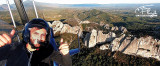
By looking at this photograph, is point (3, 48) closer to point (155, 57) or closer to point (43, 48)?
point (43, 48)

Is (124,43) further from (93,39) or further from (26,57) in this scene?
(26,57)

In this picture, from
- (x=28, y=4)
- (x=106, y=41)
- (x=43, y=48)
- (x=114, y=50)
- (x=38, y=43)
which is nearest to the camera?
(x=38, y=43)

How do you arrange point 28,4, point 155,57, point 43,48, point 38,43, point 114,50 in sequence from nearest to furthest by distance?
point 38,43 → point 43,48 → point 28,4 → point 155,57 → point 114,50

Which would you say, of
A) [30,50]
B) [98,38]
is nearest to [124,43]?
[98,38]

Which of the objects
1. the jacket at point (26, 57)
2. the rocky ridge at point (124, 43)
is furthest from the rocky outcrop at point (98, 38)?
the jacket at point (26, 57)

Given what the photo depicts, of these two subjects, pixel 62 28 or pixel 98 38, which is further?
pixel 98 38

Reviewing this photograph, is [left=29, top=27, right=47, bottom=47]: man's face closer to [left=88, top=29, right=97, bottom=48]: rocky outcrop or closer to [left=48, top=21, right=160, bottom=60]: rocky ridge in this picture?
[left=48, top=21, right=160, bottom=60]: rocky ridge

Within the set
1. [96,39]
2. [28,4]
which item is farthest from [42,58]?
[96,39]

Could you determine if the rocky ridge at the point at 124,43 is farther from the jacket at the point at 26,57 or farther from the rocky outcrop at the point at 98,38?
the jacket at the point at 26,57
